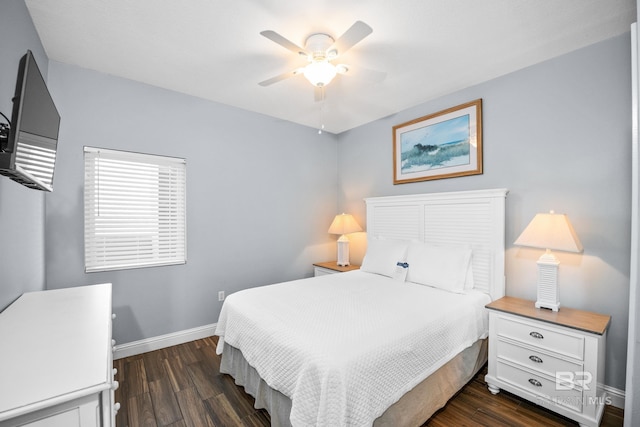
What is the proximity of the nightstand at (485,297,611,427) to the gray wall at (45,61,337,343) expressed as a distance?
8.03 ft

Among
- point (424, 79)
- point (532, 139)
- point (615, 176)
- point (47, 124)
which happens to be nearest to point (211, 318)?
point (47, 124)

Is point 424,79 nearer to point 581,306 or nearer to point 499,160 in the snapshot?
point 499,160

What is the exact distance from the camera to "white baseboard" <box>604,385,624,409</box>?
1969 mm

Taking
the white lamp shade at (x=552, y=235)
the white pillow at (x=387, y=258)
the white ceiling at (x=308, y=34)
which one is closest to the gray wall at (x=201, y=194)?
the white ceiling at (x=308, y=34)

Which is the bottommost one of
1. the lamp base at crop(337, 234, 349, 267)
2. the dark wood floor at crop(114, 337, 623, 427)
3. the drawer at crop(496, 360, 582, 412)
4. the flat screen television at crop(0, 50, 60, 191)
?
the dark wood floor at crop(114, 337, 623, 427)

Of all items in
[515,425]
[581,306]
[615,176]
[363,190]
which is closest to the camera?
[515,425]

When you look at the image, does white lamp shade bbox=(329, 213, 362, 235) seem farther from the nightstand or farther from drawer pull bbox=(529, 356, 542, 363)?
drawer pull bbox=(529, 356, 542, 363)

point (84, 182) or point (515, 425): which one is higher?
point (84, 182)

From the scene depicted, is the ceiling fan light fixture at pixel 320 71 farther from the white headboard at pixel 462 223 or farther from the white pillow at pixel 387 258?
the white pillow at pixel 387 258

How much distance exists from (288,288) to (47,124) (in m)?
1.93

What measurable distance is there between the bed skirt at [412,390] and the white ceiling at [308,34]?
2.33 m

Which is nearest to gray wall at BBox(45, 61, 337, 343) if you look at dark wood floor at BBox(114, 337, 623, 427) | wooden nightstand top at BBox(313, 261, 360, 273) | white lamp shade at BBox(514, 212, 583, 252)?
wooden nightstand top at BBox(313, 261, 360, 273)

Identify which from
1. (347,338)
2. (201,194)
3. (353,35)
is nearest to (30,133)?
(353,35)

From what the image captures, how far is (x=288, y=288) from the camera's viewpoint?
2.55m
